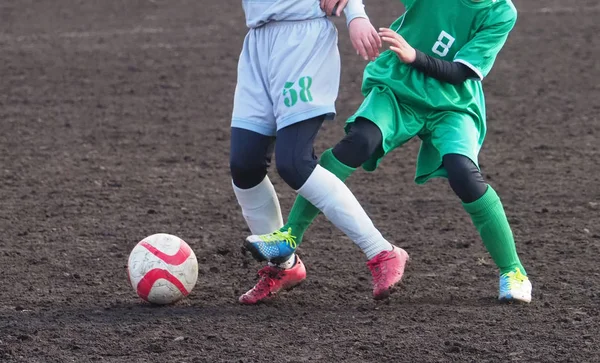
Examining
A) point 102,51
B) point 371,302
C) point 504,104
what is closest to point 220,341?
point 371,302

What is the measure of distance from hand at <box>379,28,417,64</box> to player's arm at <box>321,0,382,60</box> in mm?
54

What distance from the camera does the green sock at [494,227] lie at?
16.6 feet

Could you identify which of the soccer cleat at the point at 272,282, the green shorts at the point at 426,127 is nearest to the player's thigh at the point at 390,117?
the green shorts at the point at 426,127

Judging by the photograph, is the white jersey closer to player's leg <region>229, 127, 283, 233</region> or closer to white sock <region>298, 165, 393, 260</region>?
player's leg <region>229, 127, 283, 233</region>

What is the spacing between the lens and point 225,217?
22.5 ft

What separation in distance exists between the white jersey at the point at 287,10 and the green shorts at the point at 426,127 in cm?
50

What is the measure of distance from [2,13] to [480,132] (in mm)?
10593

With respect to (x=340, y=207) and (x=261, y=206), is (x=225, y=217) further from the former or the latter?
(x=340, y=207)

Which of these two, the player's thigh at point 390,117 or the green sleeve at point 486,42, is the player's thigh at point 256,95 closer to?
the player's thigh at point 390,117

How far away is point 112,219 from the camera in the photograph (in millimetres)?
6758

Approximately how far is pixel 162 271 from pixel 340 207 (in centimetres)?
95

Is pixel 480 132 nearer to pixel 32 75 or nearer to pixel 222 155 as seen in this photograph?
pixel 222 155

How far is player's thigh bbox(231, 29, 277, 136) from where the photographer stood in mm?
4949

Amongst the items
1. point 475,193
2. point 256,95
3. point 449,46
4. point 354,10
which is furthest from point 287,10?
point 475,193
